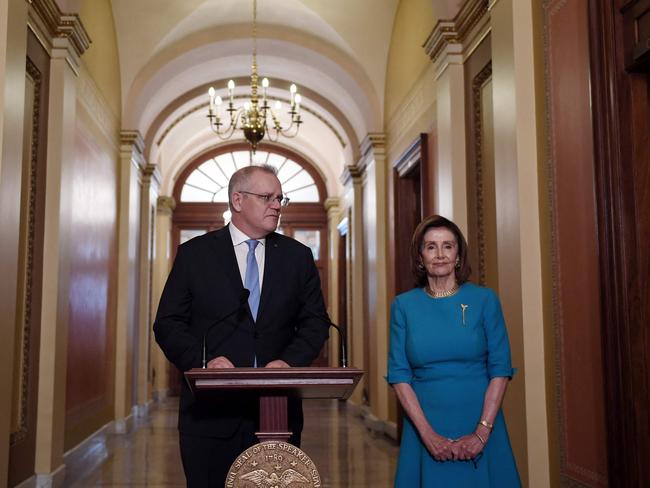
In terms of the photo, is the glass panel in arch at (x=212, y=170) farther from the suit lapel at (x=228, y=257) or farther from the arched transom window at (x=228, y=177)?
the suit lapel at (x=228, y=257)

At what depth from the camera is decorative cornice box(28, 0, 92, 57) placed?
581 centimetres

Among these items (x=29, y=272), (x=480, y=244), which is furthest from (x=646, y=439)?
(x=29, y=272)

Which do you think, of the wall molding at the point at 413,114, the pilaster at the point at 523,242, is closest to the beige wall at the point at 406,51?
the wall molding at the point at 413,114

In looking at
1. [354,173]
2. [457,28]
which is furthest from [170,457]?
[354,173]

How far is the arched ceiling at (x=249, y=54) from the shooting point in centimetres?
932

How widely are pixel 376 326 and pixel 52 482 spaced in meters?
4.54

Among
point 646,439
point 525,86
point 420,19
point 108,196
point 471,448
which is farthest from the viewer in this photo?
point 108,196

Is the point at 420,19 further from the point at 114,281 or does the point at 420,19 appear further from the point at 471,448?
the point at 471,448

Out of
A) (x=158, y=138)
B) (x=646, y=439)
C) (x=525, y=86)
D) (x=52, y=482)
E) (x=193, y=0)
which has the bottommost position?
(x=52, y=482)

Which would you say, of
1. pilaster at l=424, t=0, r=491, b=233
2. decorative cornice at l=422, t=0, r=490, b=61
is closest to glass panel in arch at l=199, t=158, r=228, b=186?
decorative cornice at l=422, t=0, r=490, b=61

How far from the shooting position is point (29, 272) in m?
5.80

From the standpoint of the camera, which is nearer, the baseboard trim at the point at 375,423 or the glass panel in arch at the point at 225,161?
the baseboard trim at the point at 375,423

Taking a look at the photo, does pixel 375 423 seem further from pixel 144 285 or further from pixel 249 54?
pixel 249 54

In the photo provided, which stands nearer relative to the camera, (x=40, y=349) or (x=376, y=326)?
(x=40, y=349)
